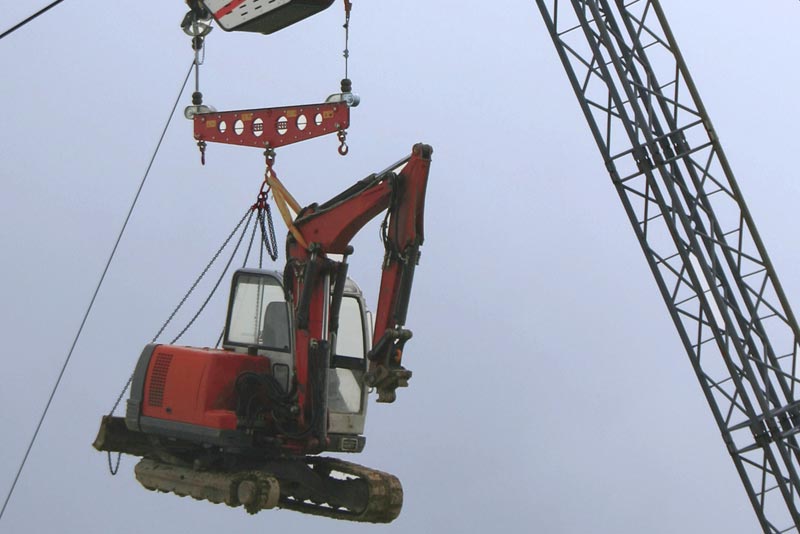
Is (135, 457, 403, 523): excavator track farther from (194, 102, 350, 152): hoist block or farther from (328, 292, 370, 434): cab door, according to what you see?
(194, 102, 350, 152): hoist block

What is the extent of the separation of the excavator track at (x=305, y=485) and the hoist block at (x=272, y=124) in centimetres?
365

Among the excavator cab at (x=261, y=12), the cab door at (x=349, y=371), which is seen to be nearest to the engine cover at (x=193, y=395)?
the cab door at (x=349, y=371)

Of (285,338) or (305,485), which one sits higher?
(285,338)

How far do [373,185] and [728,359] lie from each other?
5.38 metres

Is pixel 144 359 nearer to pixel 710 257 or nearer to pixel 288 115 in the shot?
pixel 288 115

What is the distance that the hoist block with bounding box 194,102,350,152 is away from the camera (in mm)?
16891

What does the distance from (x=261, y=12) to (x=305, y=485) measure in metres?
5.27

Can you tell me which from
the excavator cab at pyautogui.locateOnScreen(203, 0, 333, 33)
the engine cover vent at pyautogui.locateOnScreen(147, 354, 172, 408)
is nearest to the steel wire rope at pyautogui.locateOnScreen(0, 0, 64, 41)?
the excavator cab at pyautogui.locateOnScreen(203, 0, 333, 33)

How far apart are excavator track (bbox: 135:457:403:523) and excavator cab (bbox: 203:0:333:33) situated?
4867 millimetres

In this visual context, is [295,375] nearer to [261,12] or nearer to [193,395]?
[193,395]

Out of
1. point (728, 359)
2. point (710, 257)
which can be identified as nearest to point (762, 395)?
point (728, 359)

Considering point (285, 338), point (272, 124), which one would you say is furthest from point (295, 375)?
point (272, 124)

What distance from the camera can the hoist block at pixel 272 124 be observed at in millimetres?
16891

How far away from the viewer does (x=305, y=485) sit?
17.5m
